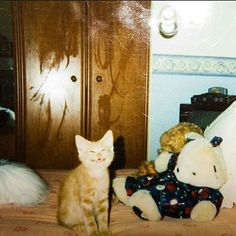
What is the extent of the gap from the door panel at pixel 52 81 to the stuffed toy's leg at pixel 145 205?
98cm

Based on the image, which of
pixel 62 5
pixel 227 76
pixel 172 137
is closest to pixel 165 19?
pixel 172 137

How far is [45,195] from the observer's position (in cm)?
104

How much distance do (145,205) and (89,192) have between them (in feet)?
0.54

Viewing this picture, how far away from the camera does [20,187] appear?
997mm

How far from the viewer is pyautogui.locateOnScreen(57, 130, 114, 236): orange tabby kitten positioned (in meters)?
0.82

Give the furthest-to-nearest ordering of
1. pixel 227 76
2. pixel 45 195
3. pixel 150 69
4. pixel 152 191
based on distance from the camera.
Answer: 1. pixel 150 69
2. pixel 227 76
3. pixel 45 195
4. pixel 152 191

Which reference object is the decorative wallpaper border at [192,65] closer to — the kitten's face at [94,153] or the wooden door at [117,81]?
the wooden door at [117,81]

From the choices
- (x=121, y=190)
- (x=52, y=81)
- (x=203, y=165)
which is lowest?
(x=121, y=190)

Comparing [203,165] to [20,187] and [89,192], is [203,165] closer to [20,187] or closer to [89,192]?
[89,192]

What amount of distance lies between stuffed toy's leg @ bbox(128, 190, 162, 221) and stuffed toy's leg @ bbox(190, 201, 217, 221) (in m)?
0.10

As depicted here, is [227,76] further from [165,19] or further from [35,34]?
[35,34]

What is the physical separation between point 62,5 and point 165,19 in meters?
0.84

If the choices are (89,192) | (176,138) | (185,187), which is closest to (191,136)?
(176,138)

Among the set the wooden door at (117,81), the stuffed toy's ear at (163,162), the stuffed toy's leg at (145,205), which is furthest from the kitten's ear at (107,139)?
the wooden door at (117,81)
